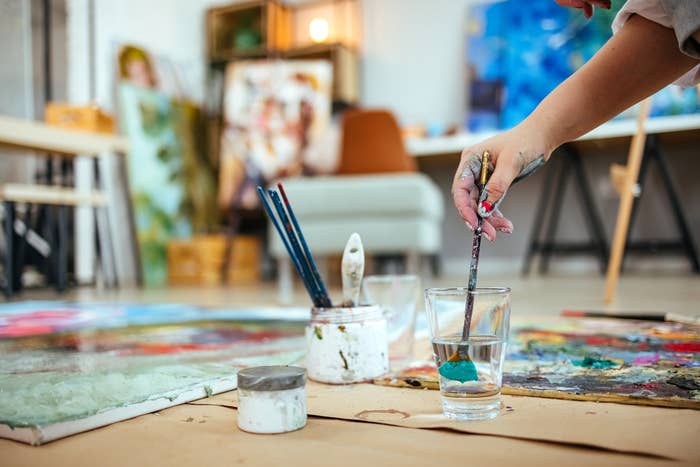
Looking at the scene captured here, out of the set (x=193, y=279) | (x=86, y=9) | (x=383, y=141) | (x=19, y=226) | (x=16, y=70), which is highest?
(x=86, y=9)

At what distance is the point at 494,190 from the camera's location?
0.70 meters

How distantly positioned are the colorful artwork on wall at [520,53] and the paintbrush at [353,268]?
3.12m

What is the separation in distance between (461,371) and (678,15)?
412mm

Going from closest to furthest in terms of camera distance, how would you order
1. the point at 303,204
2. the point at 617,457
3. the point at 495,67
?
the point at 617,457, the point at 303,204, the point at 495,67

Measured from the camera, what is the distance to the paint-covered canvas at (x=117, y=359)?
70cm

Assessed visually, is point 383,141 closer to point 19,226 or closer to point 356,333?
point 19,226

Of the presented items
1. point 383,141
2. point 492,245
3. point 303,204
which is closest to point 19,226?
point 303,204

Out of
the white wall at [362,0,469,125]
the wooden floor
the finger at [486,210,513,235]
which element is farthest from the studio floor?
the white wall at [362,0,469,125]

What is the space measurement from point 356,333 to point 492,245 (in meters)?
3.45

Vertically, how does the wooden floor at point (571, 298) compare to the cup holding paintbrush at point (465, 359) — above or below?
below

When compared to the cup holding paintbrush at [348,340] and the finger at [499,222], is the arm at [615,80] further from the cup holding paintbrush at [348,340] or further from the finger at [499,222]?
the cup holding paintbrush at [348,340]

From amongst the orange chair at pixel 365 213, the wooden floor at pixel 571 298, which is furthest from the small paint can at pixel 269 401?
the orange chair at pixel 365 213

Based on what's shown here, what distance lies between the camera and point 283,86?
4.17 meters

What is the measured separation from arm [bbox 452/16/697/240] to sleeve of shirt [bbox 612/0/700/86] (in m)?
0.02
